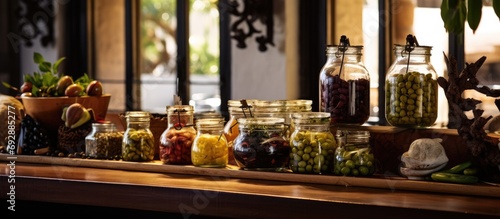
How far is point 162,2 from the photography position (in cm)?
497

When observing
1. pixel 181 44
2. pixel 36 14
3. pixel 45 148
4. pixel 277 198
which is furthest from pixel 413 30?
pixel 277 198

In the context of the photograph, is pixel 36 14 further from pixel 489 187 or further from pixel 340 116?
pixel 489 187

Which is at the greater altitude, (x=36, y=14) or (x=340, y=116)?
(x=36, y=14)

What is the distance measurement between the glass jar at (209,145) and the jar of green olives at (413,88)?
475mm

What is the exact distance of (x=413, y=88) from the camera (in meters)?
2.10

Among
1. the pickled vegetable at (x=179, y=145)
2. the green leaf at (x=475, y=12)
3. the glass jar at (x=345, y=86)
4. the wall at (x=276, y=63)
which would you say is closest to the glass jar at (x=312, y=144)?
the glass jar at (x=345, y=86)

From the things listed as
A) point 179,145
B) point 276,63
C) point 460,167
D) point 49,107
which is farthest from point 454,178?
point 276,63

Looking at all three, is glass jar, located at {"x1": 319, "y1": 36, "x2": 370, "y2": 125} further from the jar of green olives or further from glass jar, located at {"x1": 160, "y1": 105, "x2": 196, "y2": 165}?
glass jar, located at {"x1": 160, "y1": 105, "x2": 196, "y2": 165}

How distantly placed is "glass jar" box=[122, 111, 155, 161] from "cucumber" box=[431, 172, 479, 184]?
866mm

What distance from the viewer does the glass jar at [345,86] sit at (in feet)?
7.27

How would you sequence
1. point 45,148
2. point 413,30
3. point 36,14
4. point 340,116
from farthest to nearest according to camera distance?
Result: point 36,14, point 413,30, point 45,148, point 340,116

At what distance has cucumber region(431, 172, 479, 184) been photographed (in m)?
1.90

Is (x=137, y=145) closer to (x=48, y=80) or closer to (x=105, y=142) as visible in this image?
(x=105, y=142)

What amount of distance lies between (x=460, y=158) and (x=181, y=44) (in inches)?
115
